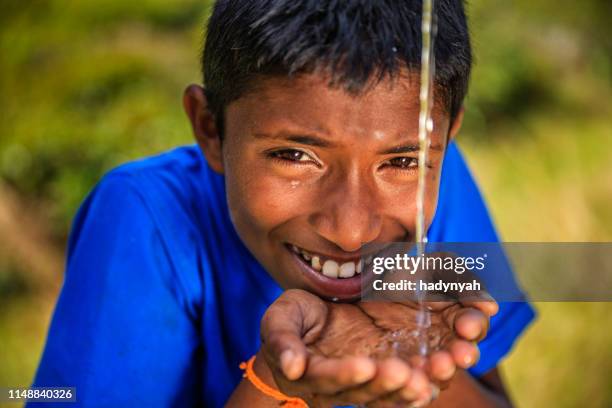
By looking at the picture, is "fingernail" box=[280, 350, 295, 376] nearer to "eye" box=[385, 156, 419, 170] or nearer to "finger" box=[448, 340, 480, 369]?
"finger" box=[448, 340, 480, 369]

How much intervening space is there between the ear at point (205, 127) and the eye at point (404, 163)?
45 centimetres

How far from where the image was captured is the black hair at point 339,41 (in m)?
1.51

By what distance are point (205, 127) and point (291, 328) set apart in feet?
2.28

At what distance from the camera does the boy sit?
4.97 ft

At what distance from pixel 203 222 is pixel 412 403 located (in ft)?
2.84

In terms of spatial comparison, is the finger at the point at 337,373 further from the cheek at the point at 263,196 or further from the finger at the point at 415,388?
the cheek at the point at 263,196

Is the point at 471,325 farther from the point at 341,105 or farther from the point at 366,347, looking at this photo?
the point at 341,105

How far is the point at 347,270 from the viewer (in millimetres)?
1763

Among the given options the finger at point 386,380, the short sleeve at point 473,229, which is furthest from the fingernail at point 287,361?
the short sleeve at point 473,229

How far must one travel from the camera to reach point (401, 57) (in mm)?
1543

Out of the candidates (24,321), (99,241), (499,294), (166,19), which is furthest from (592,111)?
(99,241)

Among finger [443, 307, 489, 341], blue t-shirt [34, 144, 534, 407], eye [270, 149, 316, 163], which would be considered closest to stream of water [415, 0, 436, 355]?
finger [443, 307, 489, 341]

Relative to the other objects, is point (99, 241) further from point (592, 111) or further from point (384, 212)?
point (592, 111)

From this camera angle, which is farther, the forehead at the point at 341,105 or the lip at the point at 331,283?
the lip at the point at 331,283
